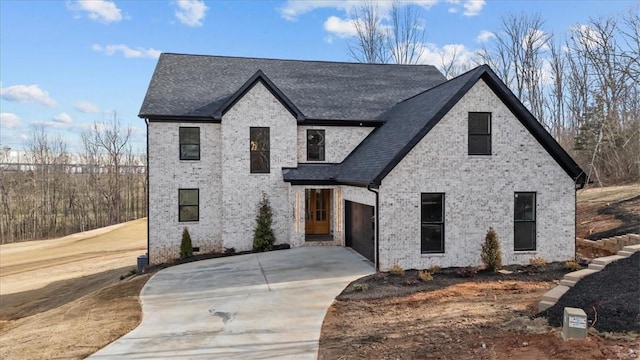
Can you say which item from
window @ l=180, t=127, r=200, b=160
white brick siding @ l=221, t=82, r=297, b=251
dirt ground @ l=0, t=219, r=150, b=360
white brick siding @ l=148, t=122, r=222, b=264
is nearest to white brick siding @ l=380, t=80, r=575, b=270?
white brick siding @ l=221, t=82, r=297, b=251

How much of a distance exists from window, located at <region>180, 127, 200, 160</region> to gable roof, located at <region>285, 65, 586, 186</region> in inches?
236

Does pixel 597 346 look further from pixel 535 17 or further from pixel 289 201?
pixel 535 17

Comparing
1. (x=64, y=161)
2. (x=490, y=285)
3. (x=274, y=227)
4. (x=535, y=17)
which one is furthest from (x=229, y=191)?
(x=64, y=161)

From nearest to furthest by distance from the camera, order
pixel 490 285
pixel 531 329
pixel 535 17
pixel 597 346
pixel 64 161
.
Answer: pixel 597 346 → pixel 531 329 → pixel 490 285 → pixel 535 17 → pixel 64 161

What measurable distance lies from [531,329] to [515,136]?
8.01 metres

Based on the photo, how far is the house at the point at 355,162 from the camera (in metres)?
13.1

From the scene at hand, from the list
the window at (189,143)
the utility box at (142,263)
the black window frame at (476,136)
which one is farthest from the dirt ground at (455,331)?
the utility box at (142,263)

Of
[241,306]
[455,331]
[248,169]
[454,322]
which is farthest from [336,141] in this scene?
[455,331]

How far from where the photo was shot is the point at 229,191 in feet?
55.7

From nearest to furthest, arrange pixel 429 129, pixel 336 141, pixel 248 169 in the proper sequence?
1. pixel 429 129
2. pixel 248 169
3. pixel 336 141

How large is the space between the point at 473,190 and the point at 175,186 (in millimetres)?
11036

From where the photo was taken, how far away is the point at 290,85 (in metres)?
20.0

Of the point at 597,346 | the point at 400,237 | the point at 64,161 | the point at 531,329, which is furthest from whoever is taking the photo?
the point at 64,161

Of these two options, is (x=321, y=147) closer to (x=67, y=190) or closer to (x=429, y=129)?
(x=429, y=129)
